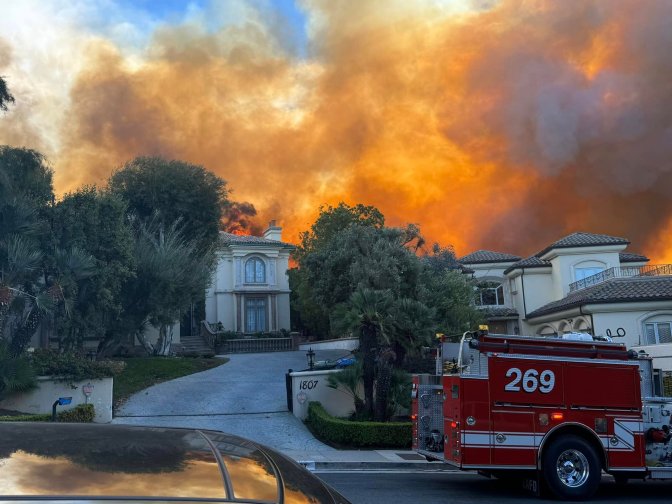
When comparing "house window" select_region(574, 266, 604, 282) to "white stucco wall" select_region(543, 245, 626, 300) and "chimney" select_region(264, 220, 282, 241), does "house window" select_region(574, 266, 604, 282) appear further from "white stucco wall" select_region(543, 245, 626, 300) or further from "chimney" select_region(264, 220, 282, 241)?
"chimney" select_region(264, 220, 282, 241)

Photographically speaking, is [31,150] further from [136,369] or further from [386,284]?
[386,284]

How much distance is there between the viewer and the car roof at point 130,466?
188 cm

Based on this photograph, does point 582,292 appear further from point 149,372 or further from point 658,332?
point 149,372

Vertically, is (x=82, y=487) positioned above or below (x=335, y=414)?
above

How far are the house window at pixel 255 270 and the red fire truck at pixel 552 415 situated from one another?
1573 inches

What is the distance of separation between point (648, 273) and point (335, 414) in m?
22.7

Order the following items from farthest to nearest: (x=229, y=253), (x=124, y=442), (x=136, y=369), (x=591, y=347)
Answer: (x=229, y=253)
(x=136, y=369)
(x=591, y=347)
(x=124, y=442)

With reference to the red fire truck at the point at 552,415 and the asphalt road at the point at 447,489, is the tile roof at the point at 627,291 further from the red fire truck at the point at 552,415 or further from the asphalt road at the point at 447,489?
the red fire truck at the point at 552,415

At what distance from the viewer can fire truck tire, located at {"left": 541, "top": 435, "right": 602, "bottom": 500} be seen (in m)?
10.2

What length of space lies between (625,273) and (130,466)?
38312 millimetres

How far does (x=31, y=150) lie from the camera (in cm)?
2353

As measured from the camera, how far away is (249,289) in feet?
161

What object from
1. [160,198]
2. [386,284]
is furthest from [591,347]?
[160,198]

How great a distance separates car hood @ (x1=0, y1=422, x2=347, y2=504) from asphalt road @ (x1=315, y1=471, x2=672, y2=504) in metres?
8.03
